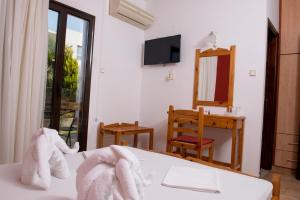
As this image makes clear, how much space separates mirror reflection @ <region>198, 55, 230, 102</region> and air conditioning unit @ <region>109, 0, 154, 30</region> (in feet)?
3.58

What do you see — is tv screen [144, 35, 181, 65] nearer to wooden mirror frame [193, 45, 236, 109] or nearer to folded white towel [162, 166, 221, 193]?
wooden mirror frame [193, 45, 236, 109]

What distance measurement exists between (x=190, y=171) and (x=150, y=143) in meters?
2.21

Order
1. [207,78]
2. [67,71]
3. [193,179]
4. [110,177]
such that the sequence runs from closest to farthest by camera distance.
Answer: [110,177] → [193,179] → [67,71] → [207,78]

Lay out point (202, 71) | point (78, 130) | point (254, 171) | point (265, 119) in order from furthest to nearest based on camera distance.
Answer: point (265, 119) < point (202, 71) < point (78, 130) < point (254, 171)

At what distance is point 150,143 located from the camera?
3.36m

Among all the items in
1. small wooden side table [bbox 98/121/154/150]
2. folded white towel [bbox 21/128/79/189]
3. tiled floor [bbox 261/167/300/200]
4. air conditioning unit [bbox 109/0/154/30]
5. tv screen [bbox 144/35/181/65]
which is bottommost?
tiled floor [bbox 261/167/300/200]

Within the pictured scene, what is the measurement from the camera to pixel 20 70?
2.12 m

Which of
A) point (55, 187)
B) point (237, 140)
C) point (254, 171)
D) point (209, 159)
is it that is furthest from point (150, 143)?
point (55, 187)

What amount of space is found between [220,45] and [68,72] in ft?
6.53

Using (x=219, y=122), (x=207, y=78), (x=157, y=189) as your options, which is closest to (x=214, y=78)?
(x=207, y=78)

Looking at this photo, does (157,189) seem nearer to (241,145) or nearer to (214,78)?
(241,145)

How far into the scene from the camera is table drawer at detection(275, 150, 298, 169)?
3.25 meters

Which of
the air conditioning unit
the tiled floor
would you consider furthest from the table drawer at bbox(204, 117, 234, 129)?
the air conditioning unit

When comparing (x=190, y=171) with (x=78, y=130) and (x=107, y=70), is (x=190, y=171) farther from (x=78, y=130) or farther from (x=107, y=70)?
(x=107, y=70)
